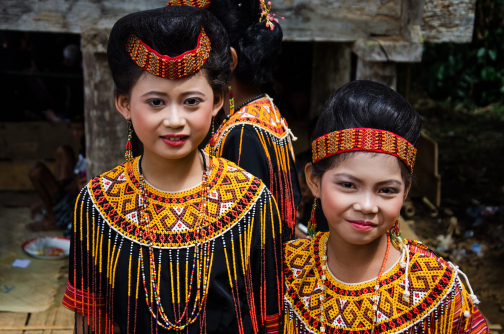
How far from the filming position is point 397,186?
62.7 inches

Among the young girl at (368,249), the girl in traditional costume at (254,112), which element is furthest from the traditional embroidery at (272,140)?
the young girl at (368,249)

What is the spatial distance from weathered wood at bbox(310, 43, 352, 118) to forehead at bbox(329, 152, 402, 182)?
392 cm

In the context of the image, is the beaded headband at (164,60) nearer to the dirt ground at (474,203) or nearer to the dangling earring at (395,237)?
the dangling earring at (395,237)

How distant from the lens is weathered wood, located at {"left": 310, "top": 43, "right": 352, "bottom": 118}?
557cm

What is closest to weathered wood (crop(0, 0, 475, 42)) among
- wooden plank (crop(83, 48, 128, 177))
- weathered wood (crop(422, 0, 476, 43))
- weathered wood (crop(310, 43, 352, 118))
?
weathered wood (crop(422, 0, 476, 43))

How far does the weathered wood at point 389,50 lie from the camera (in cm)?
368

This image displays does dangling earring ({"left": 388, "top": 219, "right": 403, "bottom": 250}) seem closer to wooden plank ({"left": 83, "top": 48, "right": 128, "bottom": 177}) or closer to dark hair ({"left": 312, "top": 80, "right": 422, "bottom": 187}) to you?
dark hair ({"left": 312, "top": 80, "right": 422, "bottom": 187})

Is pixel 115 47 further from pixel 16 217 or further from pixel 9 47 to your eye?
pixel 9 47

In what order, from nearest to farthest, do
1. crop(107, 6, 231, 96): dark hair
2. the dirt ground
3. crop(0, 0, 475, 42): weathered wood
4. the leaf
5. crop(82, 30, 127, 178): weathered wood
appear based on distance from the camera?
crop(107, 6, 231, 96): dark hair → crop(0, 0, 475, 42): weathered wood → crop(82, 30, 127, 178): weathered wood → the dirt ground → the leaf

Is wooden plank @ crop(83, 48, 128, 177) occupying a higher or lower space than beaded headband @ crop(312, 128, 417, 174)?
lower

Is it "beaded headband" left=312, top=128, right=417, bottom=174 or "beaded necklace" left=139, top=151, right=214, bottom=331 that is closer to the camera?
"beaded headband" left=312, top=128, right=417, bottom=174

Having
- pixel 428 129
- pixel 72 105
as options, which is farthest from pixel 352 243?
pixel 428 129

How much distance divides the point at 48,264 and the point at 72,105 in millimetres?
3364

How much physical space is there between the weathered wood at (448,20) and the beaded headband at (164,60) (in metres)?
2.76
